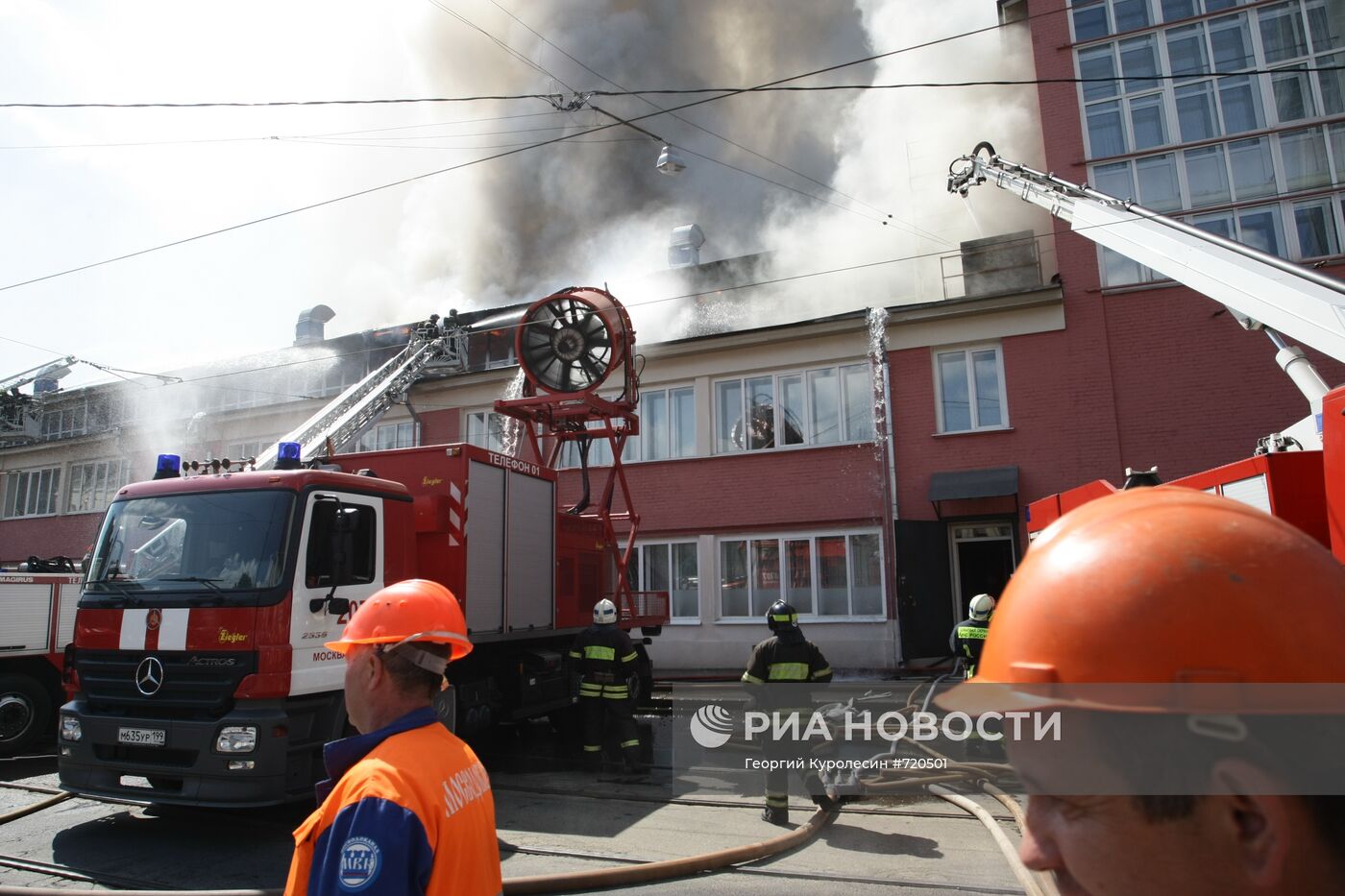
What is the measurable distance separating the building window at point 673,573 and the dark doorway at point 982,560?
481 cm

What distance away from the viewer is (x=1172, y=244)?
8.24 metres

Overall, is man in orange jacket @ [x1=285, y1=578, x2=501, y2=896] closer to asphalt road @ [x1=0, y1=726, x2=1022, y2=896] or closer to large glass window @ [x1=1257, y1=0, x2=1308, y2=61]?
asphalt road @ [x1=0, y1=726, x2=1022, y2=896]

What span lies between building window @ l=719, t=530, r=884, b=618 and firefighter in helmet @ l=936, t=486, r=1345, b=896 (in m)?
14.2

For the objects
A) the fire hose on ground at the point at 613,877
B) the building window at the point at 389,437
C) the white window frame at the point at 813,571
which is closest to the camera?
the fire hose on ground at the point at 613,877

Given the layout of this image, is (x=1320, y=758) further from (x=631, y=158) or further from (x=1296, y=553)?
(x=631, y=158)

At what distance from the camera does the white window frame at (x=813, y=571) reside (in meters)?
15.1

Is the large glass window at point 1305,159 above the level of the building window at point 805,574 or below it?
above

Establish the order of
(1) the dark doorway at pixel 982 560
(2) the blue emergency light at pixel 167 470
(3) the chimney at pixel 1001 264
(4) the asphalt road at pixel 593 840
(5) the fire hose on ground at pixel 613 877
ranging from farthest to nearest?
1. (3) the chimney at pixel 1001 264
2. (1) the dark doorway at pixel 982 560
3. (2) the blue emergency light at pixel 167 470
4. (4) the asphalt road at pixel 593 840
5. (5) the fire hose on ground at pixel 613 877

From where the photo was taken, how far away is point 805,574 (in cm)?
1567

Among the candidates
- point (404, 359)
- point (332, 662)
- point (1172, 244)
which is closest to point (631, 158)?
point (404, 359)

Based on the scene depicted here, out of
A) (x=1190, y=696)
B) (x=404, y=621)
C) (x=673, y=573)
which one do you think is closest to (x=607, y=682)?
(x=404, y=621)

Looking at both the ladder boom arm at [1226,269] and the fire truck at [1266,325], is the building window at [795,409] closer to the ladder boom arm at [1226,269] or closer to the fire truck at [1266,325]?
the fire truck at [1266,325]

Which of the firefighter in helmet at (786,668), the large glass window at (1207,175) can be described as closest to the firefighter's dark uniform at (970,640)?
the firefighter in helmet at (786,668)

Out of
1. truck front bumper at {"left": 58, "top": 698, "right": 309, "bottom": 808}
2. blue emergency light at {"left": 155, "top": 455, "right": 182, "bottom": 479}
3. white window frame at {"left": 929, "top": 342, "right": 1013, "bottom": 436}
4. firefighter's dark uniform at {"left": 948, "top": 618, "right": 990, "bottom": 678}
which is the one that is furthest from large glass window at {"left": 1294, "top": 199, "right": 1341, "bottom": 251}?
blue emergency light at {"left": 155, "top": 455, "right": 182, "bottom": 479}
